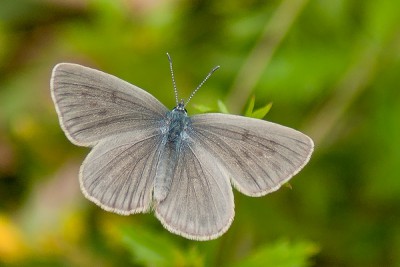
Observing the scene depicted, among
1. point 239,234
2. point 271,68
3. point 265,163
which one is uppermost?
point 271,68

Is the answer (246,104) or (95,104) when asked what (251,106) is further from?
(246,104)

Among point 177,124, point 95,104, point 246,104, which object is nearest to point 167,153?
point 177,124

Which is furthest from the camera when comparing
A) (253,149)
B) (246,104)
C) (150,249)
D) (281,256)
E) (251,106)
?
(246,104)

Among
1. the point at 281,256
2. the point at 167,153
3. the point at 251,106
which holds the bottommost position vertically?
the point at 281,256

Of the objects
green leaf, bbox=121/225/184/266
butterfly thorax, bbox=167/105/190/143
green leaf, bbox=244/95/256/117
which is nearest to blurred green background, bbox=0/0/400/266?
green leaf, bbox=121/225/184/266

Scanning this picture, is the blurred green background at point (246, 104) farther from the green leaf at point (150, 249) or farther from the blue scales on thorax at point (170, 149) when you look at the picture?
the blue scales on thorax at point (170, 149)

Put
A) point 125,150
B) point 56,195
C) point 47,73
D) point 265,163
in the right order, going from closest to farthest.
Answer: point 265,163
point 125,150
point 56,195
point 47,73

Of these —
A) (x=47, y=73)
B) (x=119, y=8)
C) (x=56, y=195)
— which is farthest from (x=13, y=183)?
(x=119, y=8)

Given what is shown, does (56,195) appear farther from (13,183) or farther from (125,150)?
(125,150)
